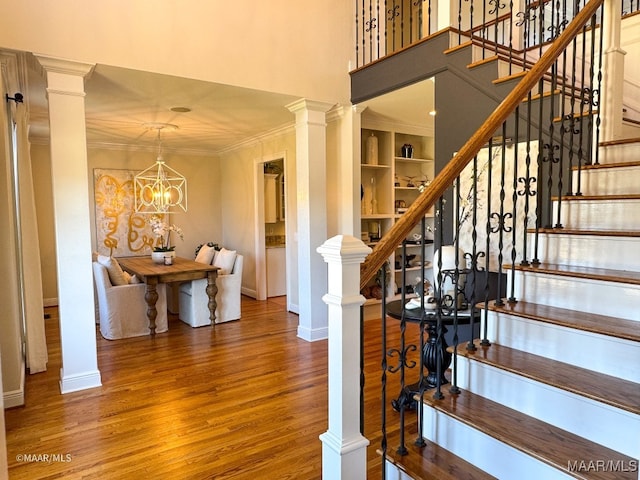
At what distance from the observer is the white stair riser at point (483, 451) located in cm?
148

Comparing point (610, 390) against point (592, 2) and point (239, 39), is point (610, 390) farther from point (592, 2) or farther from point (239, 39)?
point (239, 39)

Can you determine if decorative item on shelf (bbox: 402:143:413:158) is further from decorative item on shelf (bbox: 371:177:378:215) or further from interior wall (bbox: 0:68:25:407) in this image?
interior wall (bbox: 0:68:25:407)

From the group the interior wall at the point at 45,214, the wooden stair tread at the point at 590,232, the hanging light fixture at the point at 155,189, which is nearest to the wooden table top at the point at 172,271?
the hanging light fixture at the point at 155,189

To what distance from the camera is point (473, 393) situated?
192 cm

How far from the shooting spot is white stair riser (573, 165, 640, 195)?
2389 millimetres

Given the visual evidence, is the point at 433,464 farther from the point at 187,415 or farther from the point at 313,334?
the point at 313,334

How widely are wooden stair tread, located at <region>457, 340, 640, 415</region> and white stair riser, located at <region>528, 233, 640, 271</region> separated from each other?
0.65 meters

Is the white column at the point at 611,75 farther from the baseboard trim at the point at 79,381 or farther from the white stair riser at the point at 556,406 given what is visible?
the baseboard trim at the point at 79,381

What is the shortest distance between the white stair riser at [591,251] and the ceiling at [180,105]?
2036 millimetres

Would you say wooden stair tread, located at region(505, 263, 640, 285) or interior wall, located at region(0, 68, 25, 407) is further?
interior wall, located at region(0, 68, 25, 407)

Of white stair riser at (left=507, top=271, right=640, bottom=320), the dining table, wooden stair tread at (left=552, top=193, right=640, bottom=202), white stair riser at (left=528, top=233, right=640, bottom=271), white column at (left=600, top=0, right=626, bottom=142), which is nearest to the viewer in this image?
white stair riser at (left=507, top=271, right=640, bottom=320)

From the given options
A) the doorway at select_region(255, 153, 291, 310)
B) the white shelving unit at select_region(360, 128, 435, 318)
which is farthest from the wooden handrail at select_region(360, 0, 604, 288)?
the doorway at select_region(255, 153, 291, 310)

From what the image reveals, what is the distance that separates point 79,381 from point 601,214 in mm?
3732

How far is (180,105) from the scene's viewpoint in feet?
14.5
